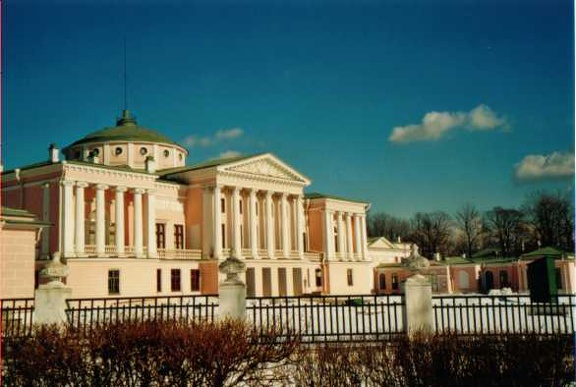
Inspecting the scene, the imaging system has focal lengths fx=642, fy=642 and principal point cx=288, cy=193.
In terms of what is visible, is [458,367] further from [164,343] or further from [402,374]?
[164,343]

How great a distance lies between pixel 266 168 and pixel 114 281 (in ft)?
57.8

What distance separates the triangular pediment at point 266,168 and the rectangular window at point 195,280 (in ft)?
27.7

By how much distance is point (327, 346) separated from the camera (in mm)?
10727

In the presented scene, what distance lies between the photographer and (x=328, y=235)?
208 ft

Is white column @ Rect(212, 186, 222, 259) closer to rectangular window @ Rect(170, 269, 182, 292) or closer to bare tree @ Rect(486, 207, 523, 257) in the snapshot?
rectangular window @ Rect(170, 269, 182, 292)

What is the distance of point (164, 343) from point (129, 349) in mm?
582

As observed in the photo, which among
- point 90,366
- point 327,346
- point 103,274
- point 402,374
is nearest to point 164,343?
point 90,366

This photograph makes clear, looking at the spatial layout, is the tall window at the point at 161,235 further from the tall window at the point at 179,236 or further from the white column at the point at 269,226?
the white column at the point at 269,226

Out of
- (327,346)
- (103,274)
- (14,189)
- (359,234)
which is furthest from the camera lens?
(359,234)

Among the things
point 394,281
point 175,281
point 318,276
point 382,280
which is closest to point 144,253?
point 175,281

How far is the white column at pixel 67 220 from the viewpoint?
4250cm

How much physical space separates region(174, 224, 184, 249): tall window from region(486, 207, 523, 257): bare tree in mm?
48089

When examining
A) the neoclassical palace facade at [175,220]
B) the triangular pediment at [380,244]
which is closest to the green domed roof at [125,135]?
the neoclassical palace facade at [175,220]

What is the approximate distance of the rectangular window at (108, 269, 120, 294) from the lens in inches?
1732
